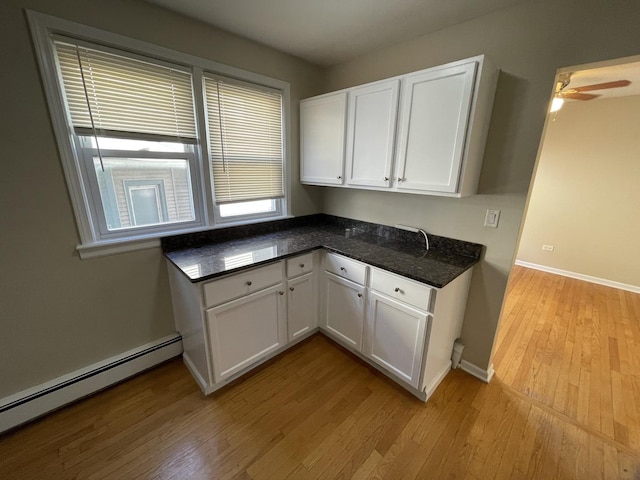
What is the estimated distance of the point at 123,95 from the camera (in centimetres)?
153

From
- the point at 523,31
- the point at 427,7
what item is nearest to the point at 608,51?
the point at 523,31

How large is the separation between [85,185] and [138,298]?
2.61 feet

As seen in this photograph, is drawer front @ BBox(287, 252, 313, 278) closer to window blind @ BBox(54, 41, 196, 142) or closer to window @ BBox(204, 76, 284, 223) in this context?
window @ BBox(204, 76, 284, 223)

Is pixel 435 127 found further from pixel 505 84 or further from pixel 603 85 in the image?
pixel 603 85

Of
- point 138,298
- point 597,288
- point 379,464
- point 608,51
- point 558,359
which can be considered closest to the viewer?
point 608,51

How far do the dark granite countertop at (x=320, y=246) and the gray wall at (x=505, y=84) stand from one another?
5.7 inches

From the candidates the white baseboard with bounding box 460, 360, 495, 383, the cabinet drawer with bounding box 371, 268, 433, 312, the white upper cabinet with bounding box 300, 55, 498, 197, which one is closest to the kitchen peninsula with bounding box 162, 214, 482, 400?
the cabinet drawer with bounding box 371, 268, 433, 312

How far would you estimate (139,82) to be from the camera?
157 cm

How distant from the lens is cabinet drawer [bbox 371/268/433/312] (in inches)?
58.8

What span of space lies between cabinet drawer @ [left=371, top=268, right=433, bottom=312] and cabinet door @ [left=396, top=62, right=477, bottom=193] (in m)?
0.61

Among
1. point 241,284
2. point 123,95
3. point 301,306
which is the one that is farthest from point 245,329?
point 123,95

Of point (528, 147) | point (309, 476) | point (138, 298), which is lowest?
point (309, 476)

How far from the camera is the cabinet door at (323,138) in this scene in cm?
207

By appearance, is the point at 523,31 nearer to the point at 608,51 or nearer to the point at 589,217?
the point at 608,51
